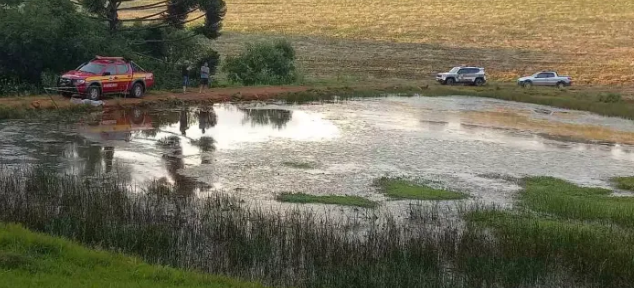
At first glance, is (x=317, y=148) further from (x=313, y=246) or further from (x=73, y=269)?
(x=73, y=269)

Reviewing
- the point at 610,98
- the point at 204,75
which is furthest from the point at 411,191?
the point at 610,98

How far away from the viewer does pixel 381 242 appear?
11.7 metres

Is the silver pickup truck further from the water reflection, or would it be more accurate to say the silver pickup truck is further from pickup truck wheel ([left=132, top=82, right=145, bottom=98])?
pickup truck wheel ([left=132, top=82, right=145, bottom=98])

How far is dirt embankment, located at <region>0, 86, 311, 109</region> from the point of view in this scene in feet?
87.7

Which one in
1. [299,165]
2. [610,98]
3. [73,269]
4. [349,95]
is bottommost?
[299,165]

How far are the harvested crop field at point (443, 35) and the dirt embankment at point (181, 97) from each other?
15155mm

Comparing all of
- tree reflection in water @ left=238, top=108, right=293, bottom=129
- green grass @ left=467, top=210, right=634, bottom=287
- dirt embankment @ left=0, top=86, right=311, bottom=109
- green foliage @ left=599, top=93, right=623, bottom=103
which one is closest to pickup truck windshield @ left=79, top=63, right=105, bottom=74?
dirt embankment @ left=0, top=86, right=311, bottom=109

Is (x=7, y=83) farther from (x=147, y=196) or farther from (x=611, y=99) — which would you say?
(x=611, y=99)

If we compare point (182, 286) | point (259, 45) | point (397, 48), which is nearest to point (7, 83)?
point (259, 45)

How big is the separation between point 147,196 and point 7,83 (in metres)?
18.1

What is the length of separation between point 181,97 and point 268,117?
4820mm

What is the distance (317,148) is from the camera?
22281 mm

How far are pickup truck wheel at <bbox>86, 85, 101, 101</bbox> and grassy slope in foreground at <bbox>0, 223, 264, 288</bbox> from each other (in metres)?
18.5

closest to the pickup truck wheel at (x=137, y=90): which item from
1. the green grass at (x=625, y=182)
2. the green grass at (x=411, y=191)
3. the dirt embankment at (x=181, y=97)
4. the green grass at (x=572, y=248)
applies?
the dirt embankment at (x=181, y=97)
